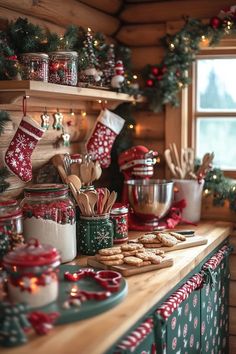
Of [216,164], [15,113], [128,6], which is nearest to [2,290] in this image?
[15,113]

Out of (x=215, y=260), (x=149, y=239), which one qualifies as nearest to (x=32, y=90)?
(x=149, y=239)

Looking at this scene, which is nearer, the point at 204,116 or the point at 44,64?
the point at 44,64

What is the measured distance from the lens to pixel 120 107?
3.44 m

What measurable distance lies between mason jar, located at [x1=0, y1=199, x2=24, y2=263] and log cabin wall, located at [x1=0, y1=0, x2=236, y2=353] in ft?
2.00

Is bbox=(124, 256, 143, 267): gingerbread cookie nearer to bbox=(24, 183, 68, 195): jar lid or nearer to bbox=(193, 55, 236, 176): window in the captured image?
bbox=(24, 183, 68, 195): jar lid

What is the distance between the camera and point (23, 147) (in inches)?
96.8

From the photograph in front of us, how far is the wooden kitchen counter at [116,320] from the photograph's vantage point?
1516mm

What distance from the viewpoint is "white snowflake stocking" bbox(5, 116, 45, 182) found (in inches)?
95.4

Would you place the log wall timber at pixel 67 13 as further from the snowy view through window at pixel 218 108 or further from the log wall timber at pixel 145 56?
the snowy view through window at pixel 218 108

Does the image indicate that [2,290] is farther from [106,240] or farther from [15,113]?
[15,113]

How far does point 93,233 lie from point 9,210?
47 cm

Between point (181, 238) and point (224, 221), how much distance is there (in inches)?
28.9

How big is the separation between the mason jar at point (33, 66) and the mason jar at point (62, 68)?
0.11 m

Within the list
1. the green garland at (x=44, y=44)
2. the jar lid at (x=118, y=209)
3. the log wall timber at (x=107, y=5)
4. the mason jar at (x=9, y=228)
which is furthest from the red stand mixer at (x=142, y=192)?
the mason jar at (x=9, y=228)
